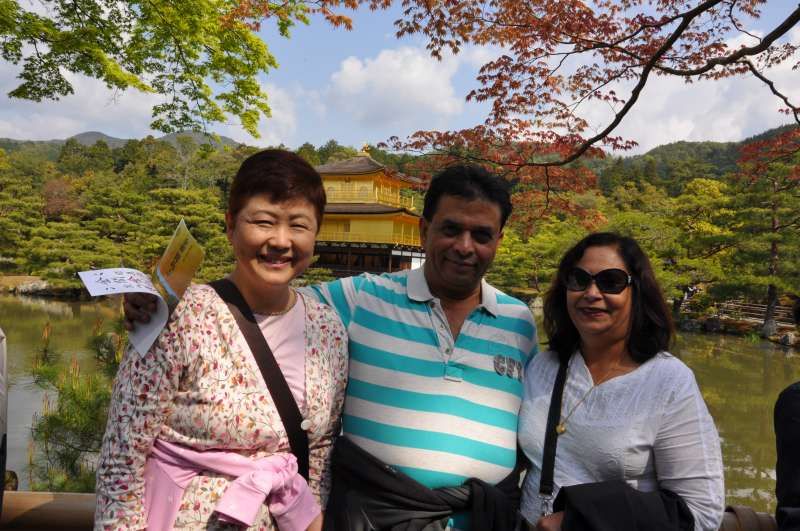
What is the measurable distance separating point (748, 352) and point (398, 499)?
14.8 m

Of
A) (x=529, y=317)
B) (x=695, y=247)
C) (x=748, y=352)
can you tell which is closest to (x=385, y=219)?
(x=695, y=247)

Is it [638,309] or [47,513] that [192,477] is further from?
[638,309]

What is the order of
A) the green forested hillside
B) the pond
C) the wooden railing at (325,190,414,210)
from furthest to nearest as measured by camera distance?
1. the wooden railing at (325,190,414,210)
2. the green forested hillside
3. the pond

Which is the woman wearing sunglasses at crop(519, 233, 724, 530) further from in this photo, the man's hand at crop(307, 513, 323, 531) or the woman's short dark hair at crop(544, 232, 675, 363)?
the man's hand at crop(307, 513, 323, 531)

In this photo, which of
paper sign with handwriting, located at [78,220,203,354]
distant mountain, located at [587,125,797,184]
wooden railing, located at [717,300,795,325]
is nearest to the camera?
paper sign with handwriting, located at [78,220,203,354]

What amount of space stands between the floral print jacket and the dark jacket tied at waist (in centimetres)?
21

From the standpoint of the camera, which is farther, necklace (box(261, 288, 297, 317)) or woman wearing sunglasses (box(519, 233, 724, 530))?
necklace (box(261, 288, 297, 317))

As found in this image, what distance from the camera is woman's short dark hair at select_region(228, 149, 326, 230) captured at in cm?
124

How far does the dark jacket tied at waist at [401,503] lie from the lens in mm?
1311

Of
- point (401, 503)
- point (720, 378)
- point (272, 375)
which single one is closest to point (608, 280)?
point (401, 503)

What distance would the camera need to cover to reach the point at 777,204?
14.6 meters

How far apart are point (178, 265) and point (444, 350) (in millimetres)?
736

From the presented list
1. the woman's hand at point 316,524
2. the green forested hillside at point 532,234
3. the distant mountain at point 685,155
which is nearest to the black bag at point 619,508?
the woman's hand at point 316,524

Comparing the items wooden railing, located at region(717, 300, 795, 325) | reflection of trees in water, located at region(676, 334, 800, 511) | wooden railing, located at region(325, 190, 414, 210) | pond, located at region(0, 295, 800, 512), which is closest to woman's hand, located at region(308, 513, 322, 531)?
pond, located at region(0, 295, 800, 512)
